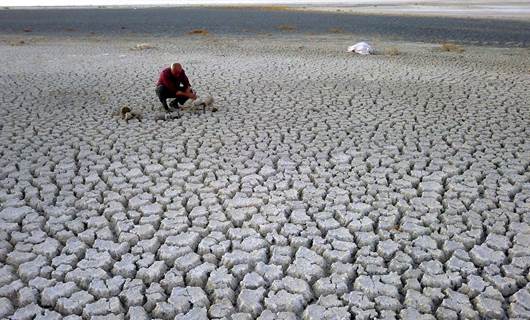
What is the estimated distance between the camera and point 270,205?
4145 mm

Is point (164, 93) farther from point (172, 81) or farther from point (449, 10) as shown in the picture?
point (449, 10)

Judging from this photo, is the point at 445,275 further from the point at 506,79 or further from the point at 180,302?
the point at 506,79

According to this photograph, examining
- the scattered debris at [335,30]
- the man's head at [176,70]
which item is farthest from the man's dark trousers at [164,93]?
the scattered debris at [335,30]

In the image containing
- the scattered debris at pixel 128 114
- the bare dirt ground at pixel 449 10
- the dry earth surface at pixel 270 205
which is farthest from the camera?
the bare dirt ground at pixel 449 10

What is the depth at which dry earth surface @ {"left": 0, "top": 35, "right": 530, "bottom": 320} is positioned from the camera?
298cm

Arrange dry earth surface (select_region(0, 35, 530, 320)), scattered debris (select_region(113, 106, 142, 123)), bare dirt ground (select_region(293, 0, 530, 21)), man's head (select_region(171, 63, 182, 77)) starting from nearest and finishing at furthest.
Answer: dry earth surface (select_region(0, 35, 530, 320)) → scattered debris (select_region(113, 106, 142, 123)) → man's head (select_region(171, 63, 182, 77)) → bare dirt ground (select_region(293, 0, 530, 21))

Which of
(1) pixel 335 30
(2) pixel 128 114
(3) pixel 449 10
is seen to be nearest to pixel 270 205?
(2) pixel 128 114

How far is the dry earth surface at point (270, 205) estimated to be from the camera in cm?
298

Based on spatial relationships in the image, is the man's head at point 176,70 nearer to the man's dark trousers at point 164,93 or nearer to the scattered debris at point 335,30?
the man's dark trousers at point 164,93

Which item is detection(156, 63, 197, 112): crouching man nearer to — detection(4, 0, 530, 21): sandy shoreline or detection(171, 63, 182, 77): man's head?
detection(171, 63, 182, 77): man's head

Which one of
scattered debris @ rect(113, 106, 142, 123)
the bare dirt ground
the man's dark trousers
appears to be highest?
the bare dirt ground

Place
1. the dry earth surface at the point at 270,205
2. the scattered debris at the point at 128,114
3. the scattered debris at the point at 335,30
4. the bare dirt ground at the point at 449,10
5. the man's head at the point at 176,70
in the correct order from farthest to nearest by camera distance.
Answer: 1. the bare dirt ground at the point at 449,10
2. the scattered debris at the point at 335,30
3. the man's head at the point at 176,70
4. the scattered debris at the point at 128,114
5. the dry earth surface at the point at 270,205

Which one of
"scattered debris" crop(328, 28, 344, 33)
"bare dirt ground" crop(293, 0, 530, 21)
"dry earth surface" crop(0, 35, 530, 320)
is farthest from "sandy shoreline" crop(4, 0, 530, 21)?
"dry earth surface" crop(0, 35, 530, 320)

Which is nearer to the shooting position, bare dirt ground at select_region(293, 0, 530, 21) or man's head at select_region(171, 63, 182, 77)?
man's head at select_region(171, 63, 182, 77)
